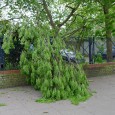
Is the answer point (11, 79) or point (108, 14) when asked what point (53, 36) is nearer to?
point (11, 79)

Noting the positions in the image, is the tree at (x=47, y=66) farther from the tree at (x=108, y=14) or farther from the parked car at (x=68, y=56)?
the tree at (x=108, y=14)

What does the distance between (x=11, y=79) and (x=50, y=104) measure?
2580 millimetres

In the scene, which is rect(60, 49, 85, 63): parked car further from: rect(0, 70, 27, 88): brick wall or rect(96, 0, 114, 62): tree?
rect(96, 0, 114, 62): tree

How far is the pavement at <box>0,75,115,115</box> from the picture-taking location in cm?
613

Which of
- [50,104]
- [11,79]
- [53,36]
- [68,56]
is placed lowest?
[50,104]

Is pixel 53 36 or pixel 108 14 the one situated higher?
pixel 108 14

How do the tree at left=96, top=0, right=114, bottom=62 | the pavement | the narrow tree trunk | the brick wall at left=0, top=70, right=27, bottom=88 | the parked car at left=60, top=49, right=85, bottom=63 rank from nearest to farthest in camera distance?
the pavement → the parked car at left=60, top=49, right=85, bottom=63 → the brick wall at left=0, top=70, right=27, bottom=88 → the tree at left=96, top=0, right=114, bottom=62 → the narrow tree trunk

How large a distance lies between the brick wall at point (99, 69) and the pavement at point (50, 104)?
6.66ft

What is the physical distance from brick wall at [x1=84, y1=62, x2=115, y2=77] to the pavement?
203 centimetres

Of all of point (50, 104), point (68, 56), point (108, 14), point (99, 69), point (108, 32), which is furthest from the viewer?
point (108, 32)

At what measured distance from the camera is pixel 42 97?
24.2 feet

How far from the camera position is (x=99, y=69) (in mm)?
10875

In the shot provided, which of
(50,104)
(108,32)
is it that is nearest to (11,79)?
(50,104)

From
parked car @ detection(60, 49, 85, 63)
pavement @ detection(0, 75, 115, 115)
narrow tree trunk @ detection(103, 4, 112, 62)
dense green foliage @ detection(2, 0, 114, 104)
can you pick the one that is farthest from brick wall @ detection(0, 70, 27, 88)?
narrow tree trunk @ detection(103, 4, 112, 62)
